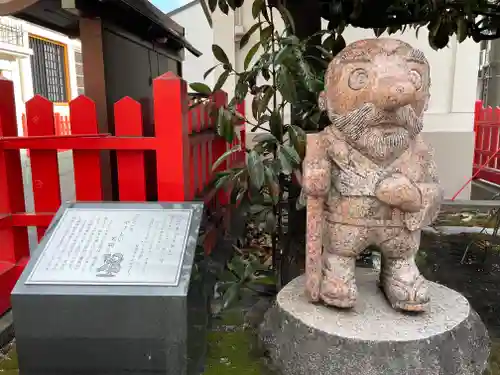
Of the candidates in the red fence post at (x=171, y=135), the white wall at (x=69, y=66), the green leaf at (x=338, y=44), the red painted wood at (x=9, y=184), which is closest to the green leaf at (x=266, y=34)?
the green leaf at (x=338, y=44)

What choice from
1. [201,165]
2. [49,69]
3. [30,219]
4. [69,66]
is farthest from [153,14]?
[69,66]

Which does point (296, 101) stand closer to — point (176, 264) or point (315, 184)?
point (315, 184)

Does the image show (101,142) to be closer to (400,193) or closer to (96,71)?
(96,71)

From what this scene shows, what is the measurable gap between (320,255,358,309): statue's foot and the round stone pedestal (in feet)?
0.16

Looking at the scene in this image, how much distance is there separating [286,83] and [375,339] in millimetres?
1121

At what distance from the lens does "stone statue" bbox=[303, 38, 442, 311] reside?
1.61m

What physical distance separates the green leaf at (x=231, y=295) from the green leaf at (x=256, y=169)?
50 centimetres

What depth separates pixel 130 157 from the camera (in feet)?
7.37

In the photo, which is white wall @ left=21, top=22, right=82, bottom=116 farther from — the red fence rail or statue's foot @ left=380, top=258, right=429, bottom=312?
statue's foot @ left=380, top=258, right=429, bottom=312

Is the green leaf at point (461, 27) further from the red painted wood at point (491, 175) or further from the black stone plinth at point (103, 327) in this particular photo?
the red painted wood at point (491, 175)

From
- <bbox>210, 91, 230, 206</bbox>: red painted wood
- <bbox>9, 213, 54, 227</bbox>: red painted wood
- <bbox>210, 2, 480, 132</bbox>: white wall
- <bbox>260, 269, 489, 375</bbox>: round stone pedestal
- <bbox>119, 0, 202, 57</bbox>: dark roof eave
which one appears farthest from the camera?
<bbox>210, 2, 480, 132</bbox>: white wall

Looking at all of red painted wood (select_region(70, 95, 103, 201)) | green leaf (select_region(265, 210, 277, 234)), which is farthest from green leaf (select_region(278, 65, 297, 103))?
red painted wood (select_region(70, 95, 103, 201))

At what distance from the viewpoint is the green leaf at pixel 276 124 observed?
2156mm

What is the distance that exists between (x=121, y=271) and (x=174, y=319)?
0.27m
